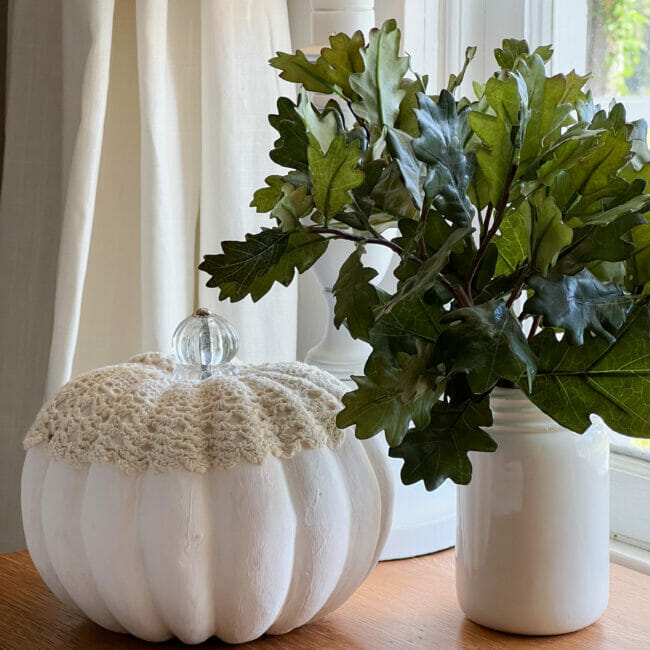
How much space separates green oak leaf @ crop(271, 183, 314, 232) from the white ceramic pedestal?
268 mm

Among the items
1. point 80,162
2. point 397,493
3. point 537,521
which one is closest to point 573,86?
point 537,521

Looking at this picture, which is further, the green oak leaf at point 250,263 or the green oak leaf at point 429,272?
the green oak leaf at point 250,263

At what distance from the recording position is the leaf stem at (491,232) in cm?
60

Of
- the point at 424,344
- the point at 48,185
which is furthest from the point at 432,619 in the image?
the point at 48,185

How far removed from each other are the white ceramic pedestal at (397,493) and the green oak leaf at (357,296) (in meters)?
0.27

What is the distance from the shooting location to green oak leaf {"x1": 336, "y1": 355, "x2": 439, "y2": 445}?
627 millimetres

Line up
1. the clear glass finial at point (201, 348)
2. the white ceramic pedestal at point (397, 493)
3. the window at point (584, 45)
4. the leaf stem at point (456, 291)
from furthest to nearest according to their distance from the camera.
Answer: the window at point (584, 45) < the white ceramic pedestal at point (397, 493) < the clear glass finial at point (201, 348) < the leaf stem at point (456, 291)

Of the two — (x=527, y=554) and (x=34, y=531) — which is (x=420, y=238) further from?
(x=34, y=531)

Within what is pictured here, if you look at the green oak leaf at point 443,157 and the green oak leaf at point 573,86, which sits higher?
the green oak leaf at point 573,86

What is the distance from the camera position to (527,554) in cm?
71

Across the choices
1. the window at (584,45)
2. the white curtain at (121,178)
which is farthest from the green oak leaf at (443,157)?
the white curtain at (121,178)

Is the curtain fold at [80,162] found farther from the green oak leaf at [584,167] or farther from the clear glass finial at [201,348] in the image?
the green oak leaf at [584,167]

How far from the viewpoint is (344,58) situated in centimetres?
69

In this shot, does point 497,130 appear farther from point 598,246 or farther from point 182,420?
point 182,420
